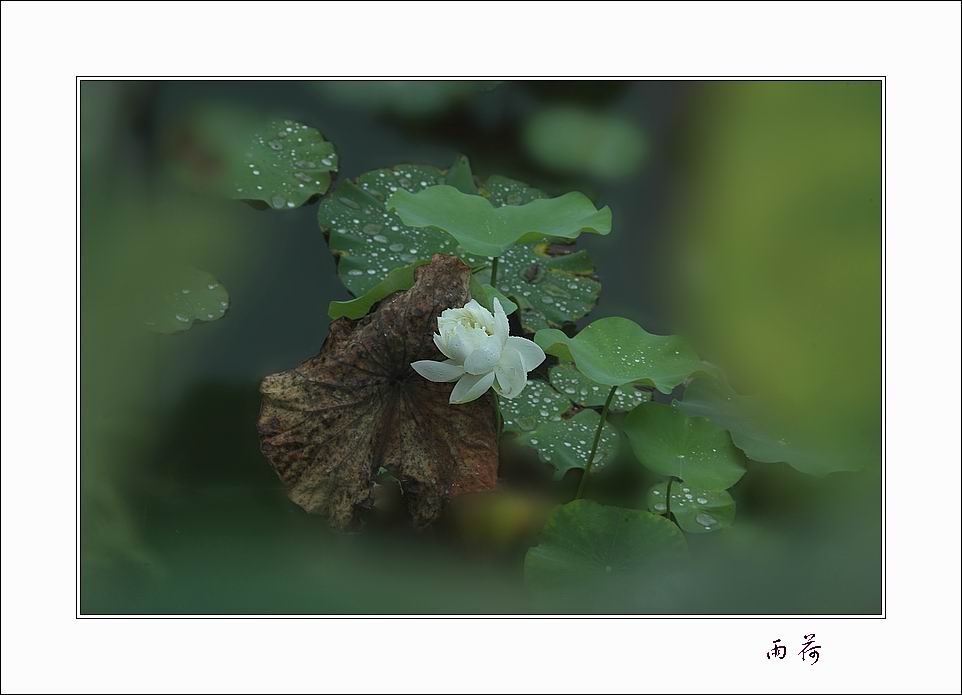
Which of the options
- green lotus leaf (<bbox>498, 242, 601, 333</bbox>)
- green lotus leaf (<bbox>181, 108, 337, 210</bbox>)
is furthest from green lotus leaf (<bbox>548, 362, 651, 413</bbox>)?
green lotus leaf (<bbox>181, 108, 337, 210</bbox>)

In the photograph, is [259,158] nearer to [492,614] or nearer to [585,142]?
[585,142]

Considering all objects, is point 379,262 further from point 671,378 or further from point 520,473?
point 671,378

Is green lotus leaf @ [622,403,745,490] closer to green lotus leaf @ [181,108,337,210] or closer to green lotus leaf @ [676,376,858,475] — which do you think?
green lotus leaf @ [676,376,858,475]

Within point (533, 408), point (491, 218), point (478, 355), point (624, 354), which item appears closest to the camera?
point (478, 355)

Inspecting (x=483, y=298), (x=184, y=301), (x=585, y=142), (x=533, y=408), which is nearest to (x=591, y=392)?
(x=533, y=408)

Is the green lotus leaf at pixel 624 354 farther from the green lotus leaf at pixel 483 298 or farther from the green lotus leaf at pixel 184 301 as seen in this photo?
the green lotus leaf at pixel 184 301

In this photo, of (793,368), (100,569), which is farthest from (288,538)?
(793,368)
